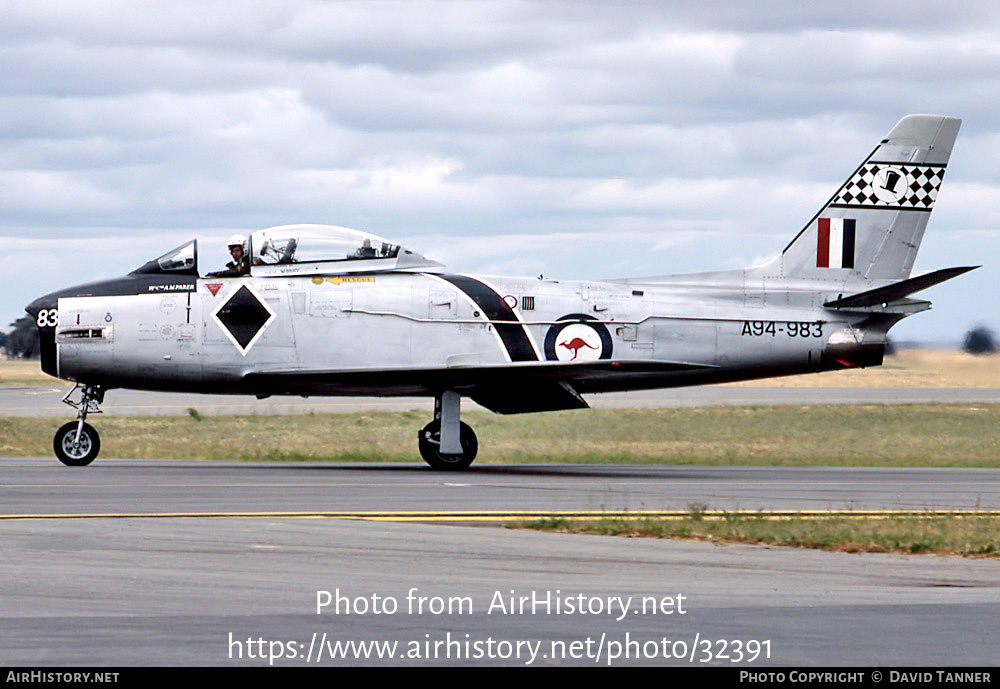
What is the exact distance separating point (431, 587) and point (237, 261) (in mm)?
12930

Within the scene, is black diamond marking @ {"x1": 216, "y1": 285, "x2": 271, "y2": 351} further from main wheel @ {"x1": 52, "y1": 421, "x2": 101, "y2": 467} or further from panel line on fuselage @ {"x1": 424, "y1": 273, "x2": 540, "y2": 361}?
panel line on fuselage @ {"x1": 424, "y1": 273, "x2": 540, "y2": 361}

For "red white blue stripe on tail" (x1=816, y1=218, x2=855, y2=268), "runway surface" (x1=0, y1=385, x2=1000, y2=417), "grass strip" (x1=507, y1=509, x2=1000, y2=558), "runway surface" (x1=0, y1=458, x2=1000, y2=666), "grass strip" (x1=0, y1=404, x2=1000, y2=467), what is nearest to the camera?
"runway surface" (x1=0, y1=458, x2=1000, y2=666)

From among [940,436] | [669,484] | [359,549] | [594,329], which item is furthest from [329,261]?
[940,436]

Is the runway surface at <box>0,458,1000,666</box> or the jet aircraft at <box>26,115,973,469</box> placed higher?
the jet aircraft at <box>26,115,973,469</box>

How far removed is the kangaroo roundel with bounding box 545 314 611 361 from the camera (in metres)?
21.2

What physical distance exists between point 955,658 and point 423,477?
12787mm

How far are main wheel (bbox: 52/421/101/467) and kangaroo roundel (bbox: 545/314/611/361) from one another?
288 inches

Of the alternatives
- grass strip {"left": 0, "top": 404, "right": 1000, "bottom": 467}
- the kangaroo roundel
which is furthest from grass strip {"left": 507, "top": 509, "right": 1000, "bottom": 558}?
grass strip {"left": 0, "top": 404, "right": 1000, "bottom": 467}

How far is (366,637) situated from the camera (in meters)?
7.30

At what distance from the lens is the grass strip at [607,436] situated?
87.0 feet

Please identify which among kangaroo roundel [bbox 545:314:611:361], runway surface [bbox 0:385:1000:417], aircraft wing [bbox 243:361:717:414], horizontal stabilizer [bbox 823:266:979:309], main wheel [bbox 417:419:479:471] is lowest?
runway surface [bbox 0:385:1000:417]

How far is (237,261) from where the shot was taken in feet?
68.7

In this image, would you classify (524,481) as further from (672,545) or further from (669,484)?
(672,545)

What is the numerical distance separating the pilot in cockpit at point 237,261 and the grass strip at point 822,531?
955 cm
